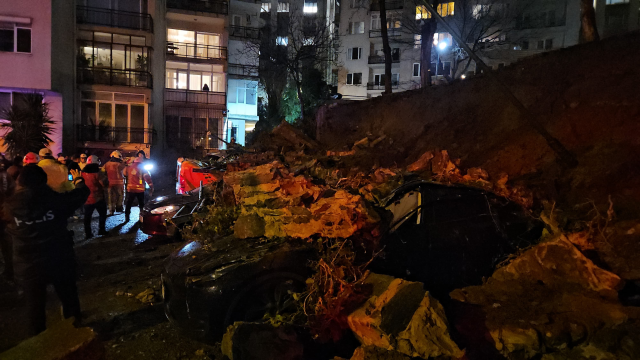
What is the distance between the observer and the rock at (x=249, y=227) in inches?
161

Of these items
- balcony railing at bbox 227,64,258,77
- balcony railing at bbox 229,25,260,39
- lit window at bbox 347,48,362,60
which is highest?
lit window at bbox 347,48,362,60

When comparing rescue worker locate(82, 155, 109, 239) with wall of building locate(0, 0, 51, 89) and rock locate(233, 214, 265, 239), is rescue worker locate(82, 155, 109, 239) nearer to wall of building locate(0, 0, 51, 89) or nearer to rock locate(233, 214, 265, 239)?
rock locate(233, 214, 265, 239)

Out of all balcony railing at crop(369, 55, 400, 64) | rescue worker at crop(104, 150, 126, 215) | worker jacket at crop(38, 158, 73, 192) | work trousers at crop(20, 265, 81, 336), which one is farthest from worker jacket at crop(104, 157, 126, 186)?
balcony railing at crop(369, 55, 400, 64)

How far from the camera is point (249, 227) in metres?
4.11

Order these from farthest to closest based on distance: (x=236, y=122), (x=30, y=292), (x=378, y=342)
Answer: (x=236, y=122)
(x=30, y=292)
(x=378, y=342)

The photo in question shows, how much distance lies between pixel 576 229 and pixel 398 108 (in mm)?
10369

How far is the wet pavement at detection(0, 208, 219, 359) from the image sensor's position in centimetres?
376

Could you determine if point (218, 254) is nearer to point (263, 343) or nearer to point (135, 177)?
point (263, 343)

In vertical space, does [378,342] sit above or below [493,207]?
below

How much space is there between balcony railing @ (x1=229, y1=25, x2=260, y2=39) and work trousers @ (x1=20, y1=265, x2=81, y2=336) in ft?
83.1

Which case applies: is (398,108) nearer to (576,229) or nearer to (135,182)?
(135,182)

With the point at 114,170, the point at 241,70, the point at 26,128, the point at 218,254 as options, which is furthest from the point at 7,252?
the point at 241,70

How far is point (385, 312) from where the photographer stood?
3033mm

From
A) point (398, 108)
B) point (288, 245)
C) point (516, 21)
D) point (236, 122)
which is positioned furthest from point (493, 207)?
point (516, 21)
